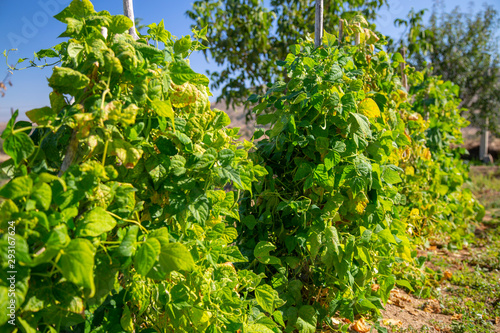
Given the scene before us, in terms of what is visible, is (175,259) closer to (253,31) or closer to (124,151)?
(124,151)

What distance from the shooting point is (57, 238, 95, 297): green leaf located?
2.54 ft

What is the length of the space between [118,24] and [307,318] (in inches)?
60.2

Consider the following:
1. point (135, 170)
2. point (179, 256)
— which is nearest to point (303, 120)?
point (135, 170)

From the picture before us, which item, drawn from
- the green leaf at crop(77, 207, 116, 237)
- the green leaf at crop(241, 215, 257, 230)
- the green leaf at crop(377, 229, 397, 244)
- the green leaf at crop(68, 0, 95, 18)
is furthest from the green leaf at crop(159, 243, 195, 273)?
the green leaf at crop(377, 229, 397, 244)

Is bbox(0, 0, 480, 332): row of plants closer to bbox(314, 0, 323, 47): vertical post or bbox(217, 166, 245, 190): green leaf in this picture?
bbox(217, 166, 245, 190): green leaf

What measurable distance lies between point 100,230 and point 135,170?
280 mm

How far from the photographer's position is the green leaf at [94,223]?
2.90ft

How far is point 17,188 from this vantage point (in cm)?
82

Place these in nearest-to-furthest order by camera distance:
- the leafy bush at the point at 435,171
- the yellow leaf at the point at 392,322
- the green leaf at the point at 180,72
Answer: the green leaf at the point at 180,72 < the yellow leaf at the point at 392,322 < the leafy bush at the point at 435,171

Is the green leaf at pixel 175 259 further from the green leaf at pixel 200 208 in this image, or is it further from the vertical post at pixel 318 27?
the vertical post at pixel 318 27

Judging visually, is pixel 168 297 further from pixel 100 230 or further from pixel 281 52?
pixel 281 52

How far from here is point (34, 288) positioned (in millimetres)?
859

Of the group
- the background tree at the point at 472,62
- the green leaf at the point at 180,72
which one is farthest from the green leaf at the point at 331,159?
the background tree at the point at 472,62

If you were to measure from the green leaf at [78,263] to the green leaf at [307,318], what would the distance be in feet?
4.02
